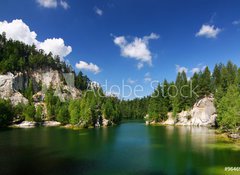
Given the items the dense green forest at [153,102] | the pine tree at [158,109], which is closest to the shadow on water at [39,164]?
the dense green forest at [153,102]

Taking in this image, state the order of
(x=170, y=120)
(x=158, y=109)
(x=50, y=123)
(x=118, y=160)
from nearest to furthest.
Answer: (x=118, y=160)
(x=170, y=120)
(x=50, y=123)
(x=158, y=109)

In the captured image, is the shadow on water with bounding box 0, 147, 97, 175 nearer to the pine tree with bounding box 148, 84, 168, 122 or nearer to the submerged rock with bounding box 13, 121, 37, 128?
the submerged rock with bounding box 13, 121, 37, 128

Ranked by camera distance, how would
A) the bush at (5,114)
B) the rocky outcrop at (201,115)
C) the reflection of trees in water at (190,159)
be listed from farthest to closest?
the bush at (5,114)
the rocky outcrop at (201,115)
the reflection of trees in water at (190,159)

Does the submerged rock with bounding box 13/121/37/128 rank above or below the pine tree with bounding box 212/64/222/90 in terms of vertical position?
below

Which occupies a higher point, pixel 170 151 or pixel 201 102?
pixel 201 102

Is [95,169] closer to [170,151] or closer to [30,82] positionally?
[170,151]

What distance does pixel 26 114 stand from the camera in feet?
402

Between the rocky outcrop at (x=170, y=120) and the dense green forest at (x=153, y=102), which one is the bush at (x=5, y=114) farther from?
the rocky outcrop at (x=170, y=120)

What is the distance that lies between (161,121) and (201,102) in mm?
25722

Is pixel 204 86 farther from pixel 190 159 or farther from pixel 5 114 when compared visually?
pixel 5 114

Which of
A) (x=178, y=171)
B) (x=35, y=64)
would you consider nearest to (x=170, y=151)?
(x=178, y=171)

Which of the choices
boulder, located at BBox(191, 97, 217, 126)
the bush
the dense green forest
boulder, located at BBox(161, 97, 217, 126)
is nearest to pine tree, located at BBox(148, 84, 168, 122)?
the dense green forest

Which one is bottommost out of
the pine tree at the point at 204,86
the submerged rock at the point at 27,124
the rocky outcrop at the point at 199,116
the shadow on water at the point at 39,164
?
the shadow on water at the point at 39,164

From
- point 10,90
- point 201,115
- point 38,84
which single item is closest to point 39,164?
point 201,115
